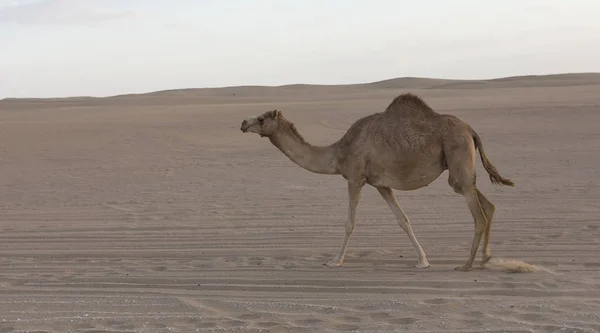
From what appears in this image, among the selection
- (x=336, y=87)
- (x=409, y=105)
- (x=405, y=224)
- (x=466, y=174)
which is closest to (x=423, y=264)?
(x=405, y=224)

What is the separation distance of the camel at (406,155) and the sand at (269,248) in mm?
647

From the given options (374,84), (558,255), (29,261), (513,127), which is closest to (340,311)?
(558,255)

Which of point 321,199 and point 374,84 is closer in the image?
point 321,199

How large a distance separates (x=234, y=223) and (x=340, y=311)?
5.33 m

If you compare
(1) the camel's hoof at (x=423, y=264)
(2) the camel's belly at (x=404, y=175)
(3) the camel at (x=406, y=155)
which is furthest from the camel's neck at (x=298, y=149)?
(1) the camel's hoof at (x=423, y=264)

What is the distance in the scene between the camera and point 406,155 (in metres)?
8.76

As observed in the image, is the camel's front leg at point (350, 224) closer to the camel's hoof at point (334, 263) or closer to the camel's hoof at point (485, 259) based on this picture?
the camel's hoof at point (334, 263)

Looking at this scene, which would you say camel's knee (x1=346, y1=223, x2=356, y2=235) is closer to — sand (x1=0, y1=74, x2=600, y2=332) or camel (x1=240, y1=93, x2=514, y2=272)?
camel (x1=240, y1=93, x2=514, y2=272)

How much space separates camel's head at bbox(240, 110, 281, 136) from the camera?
9336mm

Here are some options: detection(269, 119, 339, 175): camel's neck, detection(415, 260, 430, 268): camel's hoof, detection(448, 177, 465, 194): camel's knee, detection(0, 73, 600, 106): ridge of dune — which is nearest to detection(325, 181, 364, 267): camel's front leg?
detection(269, 119, 339, 175): camel's neck

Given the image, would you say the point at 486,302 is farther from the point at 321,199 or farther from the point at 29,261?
the point at 321,199

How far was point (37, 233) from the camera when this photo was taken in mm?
11453

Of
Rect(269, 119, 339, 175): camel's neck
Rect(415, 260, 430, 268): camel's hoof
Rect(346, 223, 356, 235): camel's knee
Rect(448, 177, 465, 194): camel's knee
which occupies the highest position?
Rect(269, 119, 339, 175): camel's neck

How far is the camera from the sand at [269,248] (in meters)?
6.75
